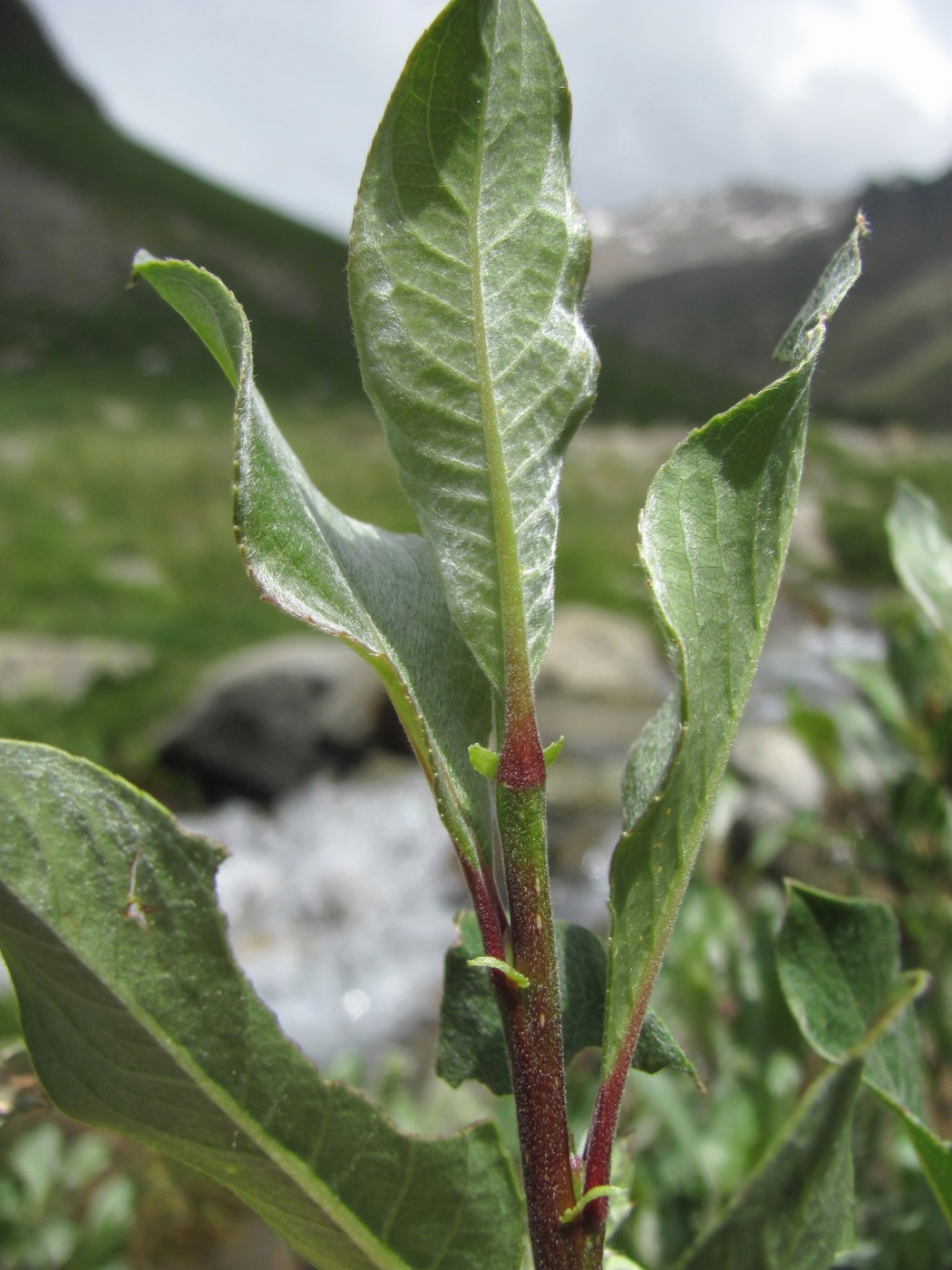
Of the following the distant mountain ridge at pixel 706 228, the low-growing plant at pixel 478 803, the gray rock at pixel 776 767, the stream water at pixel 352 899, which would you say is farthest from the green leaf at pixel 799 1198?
the distant mountain ridge at pixel 706 228

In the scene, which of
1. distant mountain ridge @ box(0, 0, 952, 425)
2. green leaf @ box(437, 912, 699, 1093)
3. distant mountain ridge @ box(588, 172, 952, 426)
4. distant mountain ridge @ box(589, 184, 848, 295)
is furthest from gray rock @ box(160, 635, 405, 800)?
distant mountain ridge @ box(589, 184, 848, 295)

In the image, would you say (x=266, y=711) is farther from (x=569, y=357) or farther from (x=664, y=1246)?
(x=569, y=357)

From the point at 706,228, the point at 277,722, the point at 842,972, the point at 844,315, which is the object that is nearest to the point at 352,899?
the point at 277,722

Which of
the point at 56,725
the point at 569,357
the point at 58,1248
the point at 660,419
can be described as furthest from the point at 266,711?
the point at 660,419

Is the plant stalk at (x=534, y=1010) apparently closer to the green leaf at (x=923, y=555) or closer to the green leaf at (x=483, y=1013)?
the green leaf at (x=483, y=1013)

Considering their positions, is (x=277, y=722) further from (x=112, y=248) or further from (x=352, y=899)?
(x=112, y=248)

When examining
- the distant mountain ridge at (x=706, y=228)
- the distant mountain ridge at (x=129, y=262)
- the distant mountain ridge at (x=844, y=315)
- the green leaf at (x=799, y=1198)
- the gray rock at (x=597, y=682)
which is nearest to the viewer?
the green leaf at (x=799, y=1198)
